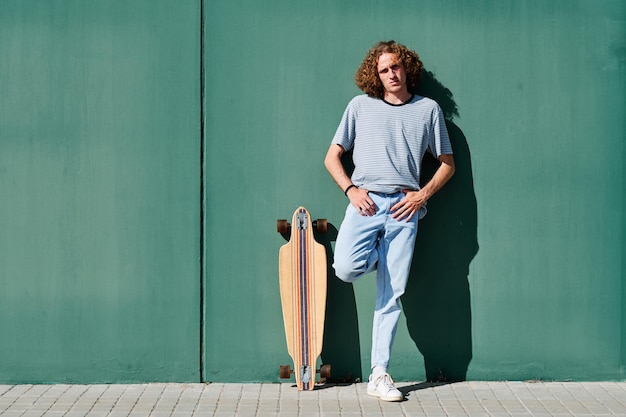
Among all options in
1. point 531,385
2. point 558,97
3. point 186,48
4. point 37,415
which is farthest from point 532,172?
point 37,415

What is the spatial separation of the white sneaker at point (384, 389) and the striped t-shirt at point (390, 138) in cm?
112

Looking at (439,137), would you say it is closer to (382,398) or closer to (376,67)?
(376,67)

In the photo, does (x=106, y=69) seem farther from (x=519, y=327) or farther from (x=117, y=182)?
(x=519, y=327)

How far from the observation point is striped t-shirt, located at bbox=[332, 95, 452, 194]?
6125 mm

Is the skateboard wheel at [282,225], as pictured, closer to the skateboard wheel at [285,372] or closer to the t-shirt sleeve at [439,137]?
the skateboard wheel at [285,372]

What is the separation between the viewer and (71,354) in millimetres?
6352

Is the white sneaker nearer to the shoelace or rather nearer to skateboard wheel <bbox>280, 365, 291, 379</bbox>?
the shoelace

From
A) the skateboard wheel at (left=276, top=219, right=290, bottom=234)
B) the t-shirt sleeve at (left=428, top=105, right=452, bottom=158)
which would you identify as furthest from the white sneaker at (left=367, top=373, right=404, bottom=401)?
the t-shirt sleeve at (left=428, top=105, right=452, bottom=158)

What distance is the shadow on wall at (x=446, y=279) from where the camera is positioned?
6414 mm

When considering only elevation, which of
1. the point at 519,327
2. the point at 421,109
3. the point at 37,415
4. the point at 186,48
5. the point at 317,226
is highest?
the point at 186,48

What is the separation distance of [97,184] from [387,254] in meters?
1.86

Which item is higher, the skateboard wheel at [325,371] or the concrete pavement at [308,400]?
the skateboard wheel at [325,371]

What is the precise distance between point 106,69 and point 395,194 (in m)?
1.96

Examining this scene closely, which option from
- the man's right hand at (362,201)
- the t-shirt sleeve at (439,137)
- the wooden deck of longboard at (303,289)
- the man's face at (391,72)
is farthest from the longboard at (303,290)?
the man's face at (391,72)
